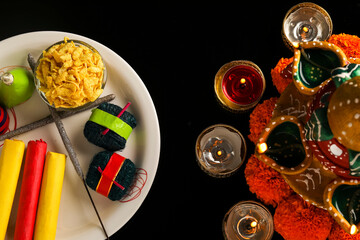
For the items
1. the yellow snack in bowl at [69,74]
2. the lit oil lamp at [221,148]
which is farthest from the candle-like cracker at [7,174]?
the lit oil lamp at [221,148]

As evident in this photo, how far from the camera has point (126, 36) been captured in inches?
40.5

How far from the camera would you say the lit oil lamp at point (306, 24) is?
3.21 ft

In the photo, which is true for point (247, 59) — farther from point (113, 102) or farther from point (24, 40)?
point (24, 40)

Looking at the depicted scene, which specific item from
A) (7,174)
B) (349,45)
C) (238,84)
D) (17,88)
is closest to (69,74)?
(17,88)

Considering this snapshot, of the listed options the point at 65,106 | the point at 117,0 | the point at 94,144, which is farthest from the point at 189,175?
the point at 117,0

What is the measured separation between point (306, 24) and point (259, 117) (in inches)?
11.2

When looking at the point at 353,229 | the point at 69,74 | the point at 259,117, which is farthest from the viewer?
the point at 259,117

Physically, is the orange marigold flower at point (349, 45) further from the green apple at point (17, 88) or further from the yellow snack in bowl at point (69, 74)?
the green apple at point (17, 88)

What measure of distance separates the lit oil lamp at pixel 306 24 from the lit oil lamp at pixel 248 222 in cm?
43

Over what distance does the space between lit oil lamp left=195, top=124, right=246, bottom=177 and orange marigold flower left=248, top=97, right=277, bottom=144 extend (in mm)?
41

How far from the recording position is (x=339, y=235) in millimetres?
864

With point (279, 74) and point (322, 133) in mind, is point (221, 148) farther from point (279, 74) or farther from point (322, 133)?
point (322, 133)

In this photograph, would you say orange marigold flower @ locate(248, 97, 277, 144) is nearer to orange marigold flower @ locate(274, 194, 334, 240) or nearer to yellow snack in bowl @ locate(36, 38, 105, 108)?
orange marigold flower @ locate(274, 194, 334, 240)

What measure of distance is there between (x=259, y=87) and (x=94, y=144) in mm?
435
